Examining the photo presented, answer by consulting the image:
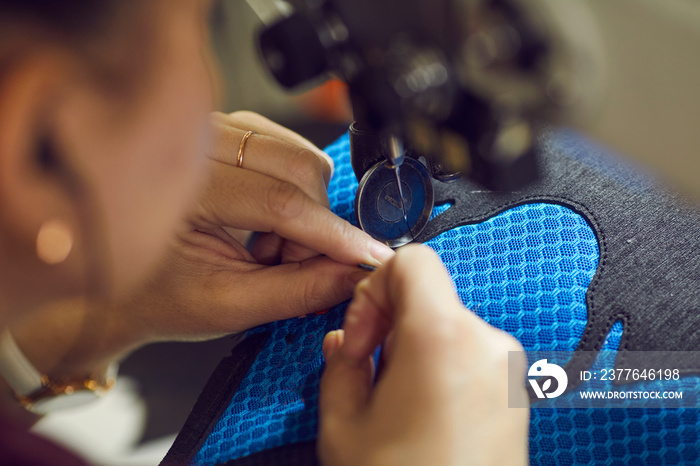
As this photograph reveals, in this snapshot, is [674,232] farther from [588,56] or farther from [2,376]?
[2,376]

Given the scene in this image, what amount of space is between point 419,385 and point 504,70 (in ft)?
1.00

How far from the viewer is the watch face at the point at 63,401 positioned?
921 millimetres

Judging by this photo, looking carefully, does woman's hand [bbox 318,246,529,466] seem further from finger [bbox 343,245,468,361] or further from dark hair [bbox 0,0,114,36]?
dark hair [bbox 0,0,114,36]

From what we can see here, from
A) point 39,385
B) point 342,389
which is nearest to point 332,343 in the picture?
point 342,389

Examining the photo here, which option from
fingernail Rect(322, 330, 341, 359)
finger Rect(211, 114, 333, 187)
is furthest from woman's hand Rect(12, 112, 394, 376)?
fingernail Rect(322, 330, 341, 359)

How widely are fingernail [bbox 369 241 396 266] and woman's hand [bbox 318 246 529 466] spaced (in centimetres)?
14

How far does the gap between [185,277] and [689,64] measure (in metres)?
0.70

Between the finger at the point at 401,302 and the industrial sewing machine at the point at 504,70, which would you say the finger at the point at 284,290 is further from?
the industrial sewing machine at the point at 504,70

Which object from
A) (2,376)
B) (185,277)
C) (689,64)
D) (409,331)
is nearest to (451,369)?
(409,331)

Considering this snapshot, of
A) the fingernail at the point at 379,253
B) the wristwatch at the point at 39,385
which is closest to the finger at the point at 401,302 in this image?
the fingernail at the point at 379,253

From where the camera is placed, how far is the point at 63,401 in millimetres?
941

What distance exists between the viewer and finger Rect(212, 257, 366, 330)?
819mm

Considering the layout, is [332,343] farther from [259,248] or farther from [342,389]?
[259,248]

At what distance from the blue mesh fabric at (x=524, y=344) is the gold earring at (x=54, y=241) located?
360mm
